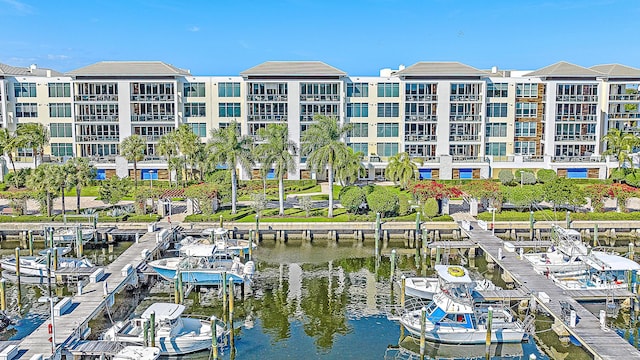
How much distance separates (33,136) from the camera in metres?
84.9

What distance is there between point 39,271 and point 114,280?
9242mm

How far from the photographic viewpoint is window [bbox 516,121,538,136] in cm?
9606

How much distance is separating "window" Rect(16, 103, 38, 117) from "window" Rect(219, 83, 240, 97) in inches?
1087

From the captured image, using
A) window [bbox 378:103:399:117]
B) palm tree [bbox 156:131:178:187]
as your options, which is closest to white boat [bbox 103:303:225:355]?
palm tree [bbox 156:131:178:187]

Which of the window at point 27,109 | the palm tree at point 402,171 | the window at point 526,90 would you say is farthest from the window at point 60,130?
the window at point 526,90

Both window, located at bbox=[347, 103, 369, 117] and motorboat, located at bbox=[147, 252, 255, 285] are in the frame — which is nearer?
motorboat, located at bbox=[147, 252, 255, 285]

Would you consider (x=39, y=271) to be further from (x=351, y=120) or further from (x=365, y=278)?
(x=351, y=120)

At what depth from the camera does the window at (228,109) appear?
93875mm

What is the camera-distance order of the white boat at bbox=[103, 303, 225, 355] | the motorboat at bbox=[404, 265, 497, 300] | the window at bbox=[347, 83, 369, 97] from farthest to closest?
the window at bbox=[347, 83, 369, 97], the motorboat at bbox=[404, 265, 497, 300], the white boat at bbox=[103, 303, 225, 355]

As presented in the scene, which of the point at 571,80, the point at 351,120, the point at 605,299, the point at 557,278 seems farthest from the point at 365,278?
the point at 571,80

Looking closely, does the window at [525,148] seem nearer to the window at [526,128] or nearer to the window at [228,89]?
the window at [526,128]

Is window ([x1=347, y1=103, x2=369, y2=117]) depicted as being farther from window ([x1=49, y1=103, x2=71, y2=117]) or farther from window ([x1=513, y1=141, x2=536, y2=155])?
window ([x1=49, y1=103, x2=71, y2=117])

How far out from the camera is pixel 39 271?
51.8 m

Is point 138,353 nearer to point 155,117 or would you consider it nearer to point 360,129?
point 155,117
